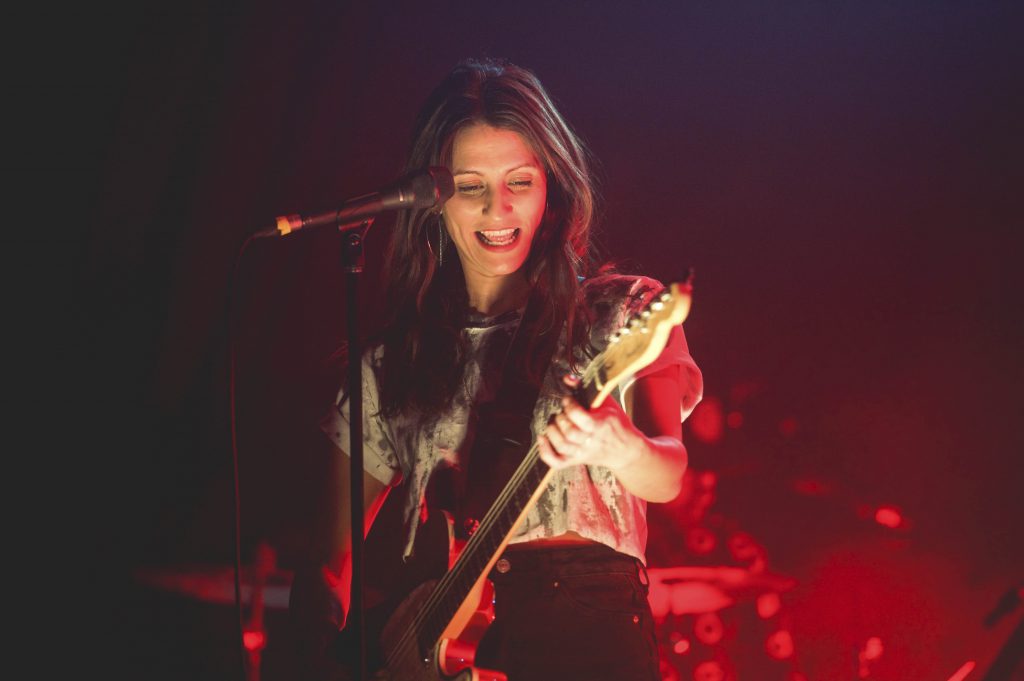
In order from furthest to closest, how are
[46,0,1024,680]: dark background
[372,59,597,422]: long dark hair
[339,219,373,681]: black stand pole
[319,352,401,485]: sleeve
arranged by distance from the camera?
[46,0,1024,680]: dark background < [319,352,401,485]: sleeve < [372,59,597,422]: long dark hair < [339,219,373,681]: black stand pole

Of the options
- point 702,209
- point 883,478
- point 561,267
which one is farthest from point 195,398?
point 883,478

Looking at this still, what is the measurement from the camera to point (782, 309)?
10.4 feet

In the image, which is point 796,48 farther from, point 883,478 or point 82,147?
point 82,147

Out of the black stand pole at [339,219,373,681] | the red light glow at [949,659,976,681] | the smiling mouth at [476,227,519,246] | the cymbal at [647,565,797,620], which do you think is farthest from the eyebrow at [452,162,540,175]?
the red light glow at [949,659,976,681]

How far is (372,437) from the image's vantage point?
230 cm

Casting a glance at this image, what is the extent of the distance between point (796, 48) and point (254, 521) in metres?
3.02

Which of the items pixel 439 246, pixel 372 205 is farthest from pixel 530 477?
pixel 439 246

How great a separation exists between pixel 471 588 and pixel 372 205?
0.85m

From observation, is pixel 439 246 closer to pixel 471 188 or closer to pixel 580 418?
pixel 471 188

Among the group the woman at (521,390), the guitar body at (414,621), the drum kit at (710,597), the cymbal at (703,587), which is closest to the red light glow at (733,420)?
the drum kit at (710,597)

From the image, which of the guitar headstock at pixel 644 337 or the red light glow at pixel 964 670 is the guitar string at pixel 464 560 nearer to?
the guitar headstock at pixel 644 337

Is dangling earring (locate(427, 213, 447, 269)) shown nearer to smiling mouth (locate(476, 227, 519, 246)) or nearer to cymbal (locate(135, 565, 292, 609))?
smiling mouth (locate(476, 227, 519, 246))

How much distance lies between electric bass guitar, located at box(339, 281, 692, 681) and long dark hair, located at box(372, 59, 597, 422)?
1.58 ft

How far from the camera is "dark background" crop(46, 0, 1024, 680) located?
2.93 meters
